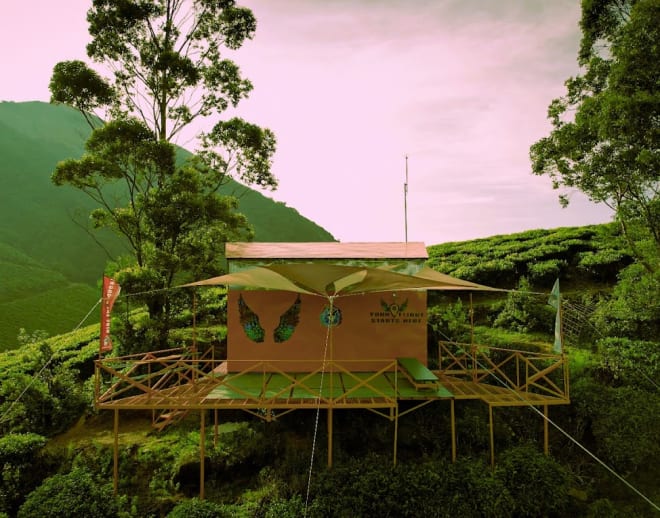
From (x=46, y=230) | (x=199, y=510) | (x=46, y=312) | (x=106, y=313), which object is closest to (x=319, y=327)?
→ (x=199, y=510)

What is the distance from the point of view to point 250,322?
10594 mm

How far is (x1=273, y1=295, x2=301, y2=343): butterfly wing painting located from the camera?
10570 millimetres

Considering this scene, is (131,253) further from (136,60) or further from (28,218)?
(28,218)

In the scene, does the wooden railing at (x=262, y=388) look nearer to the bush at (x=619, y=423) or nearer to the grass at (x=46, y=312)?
the bush at (x=619, y=423)

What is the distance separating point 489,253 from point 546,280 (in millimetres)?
4681

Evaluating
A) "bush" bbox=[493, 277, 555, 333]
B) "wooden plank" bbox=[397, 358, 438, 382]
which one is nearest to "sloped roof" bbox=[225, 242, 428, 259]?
"wooden plank" bbox=[397, 358, 438, 382]

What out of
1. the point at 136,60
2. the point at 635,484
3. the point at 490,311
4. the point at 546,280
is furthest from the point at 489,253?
the point at 136,60

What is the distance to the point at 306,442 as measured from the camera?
30.4 feet

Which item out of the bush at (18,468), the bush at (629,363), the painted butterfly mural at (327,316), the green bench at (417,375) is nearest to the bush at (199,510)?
the bush at (18,468)

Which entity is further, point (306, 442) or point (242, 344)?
point (242, 344)

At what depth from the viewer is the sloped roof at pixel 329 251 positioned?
419 inches

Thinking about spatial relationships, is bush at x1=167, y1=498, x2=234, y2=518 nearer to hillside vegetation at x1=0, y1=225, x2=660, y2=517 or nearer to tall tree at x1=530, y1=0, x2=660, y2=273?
hillside vegetation at x1=0, y1=225, x2=660, y2=517

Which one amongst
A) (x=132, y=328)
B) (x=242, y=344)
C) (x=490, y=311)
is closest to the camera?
(x=242, y=344)

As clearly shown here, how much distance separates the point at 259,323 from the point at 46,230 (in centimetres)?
5242
